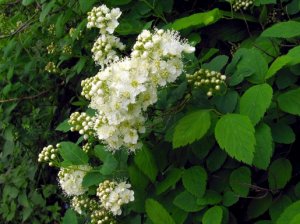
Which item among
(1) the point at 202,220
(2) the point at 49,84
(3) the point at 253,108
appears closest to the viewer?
(3) the point at 253,108

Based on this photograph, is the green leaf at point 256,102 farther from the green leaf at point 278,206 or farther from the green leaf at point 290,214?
the green leaf at point 278,206

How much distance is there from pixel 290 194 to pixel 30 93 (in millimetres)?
2423

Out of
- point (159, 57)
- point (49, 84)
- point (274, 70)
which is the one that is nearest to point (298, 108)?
point (274, 70)

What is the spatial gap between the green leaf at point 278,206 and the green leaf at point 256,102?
39 cm

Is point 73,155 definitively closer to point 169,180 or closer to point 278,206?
point 169,180

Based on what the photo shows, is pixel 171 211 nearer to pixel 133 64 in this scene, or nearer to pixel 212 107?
pixel 212 107

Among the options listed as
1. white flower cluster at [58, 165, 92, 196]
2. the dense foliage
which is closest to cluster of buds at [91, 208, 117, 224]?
the dense foliage

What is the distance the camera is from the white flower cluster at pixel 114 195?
184 cm

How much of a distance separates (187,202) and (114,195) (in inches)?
11.9

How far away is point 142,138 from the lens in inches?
73.0

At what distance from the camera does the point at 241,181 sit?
1726 mm

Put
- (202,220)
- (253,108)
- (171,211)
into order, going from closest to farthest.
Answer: (253,108) < (202,220) < (171,211)

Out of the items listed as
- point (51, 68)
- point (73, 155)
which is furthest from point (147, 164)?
point (51, 68)

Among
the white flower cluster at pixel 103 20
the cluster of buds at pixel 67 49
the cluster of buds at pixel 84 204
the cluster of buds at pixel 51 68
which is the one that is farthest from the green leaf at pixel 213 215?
the cluster of buds at pixel 51 68
